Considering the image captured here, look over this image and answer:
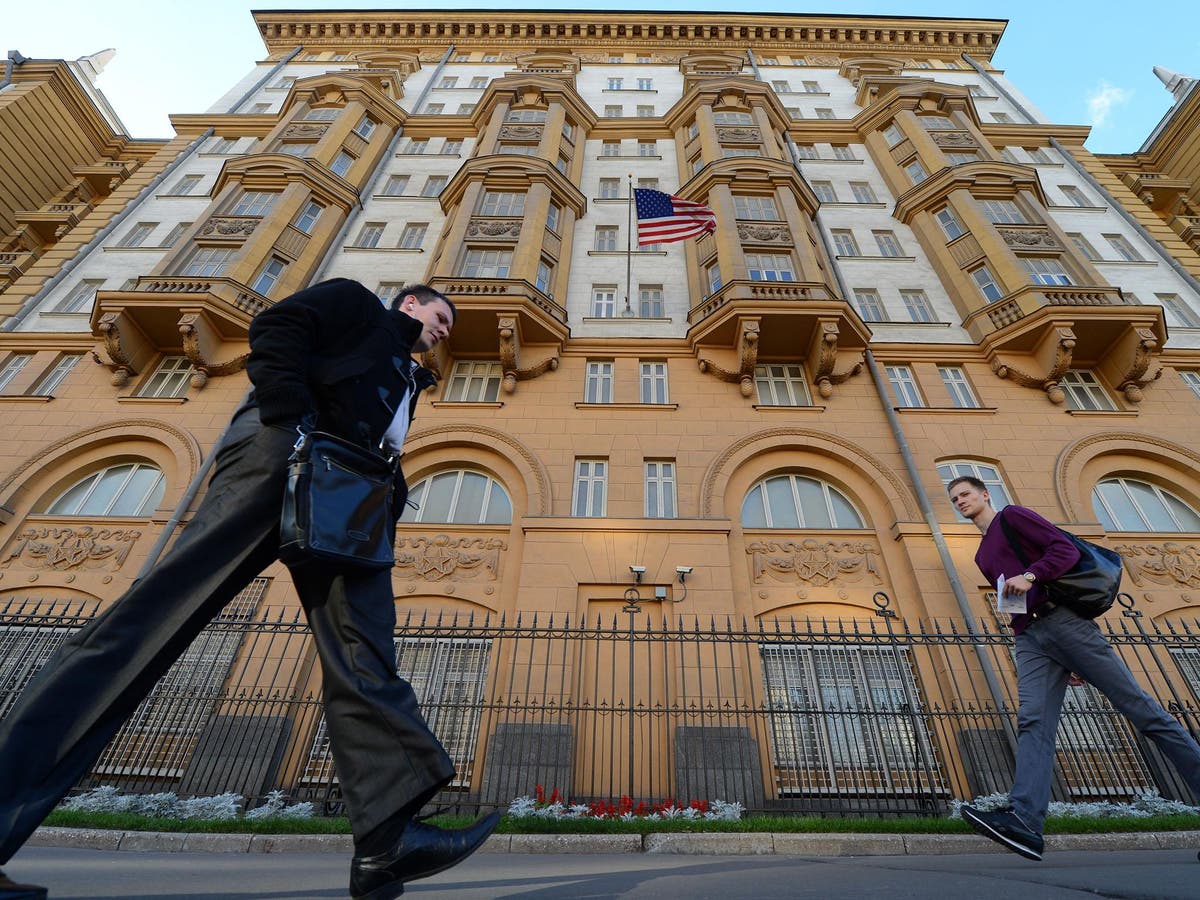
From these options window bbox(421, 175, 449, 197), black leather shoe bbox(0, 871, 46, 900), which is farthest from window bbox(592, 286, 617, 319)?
black leather shoe bbox(0, 871, 46, 900)

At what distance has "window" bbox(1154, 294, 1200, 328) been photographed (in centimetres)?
1753

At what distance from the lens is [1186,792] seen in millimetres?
9078

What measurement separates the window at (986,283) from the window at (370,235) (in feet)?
63.2

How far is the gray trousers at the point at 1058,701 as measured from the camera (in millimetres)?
3531

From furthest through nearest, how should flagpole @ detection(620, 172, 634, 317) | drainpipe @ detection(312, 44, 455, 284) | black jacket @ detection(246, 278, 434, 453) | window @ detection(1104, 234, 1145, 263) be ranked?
window @ detection(1104, 234, 1145, 263), drainpipe @ detection(312, 44, 455, 284), flagpole @ detection(620, 172, 634, 317), black jacket @ detection(246, 278, 434, 453)

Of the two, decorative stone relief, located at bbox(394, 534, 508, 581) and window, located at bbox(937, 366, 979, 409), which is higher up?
window, located at bbox(937, 366, 979, 409)

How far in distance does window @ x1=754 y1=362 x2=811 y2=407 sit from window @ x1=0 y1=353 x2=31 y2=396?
65.1ft

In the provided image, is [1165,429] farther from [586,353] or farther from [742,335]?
[586,353]

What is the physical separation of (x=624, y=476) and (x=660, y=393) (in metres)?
2.98

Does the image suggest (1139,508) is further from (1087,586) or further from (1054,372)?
(1087,586)

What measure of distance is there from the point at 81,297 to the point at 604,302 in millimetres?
16229

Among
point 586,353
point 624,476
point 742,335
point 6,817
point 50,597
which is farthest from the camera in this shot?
point 586,353

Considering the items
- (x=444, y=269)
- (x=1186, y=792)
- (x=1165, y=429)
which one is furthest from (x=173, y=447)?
(x=1165, y=429)

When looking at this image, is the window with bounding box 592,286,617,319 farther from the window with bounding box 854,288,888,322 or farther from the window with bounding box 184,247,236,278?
the window with bounding box 184,247,236,278
